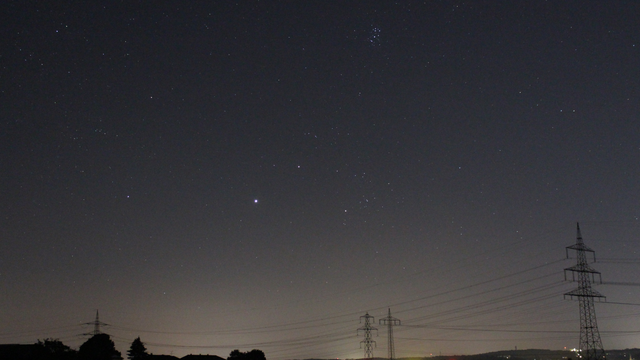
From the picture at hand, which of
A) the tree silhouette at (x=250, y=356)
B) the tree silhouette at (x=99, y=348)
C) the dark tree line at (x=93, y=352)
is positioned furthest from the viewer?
the tree silhouette at (x=250, y=356)

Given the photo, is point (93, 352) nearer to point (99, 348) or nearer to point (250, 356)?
point (99, 348)

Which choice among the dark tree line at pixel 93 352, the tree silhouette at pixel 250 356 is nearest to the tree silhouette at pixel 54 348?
the dark tree line at pixel 93 352

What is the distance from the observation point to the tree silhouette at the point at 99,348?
77.5 meters

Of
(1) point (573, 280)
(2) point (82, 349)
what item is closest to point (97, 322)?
(2) point (82, 349)

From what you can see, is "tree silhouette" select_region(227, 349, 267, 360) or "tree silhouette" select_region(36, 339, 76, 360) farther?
"tree silhouette" select_region(227, 349, 267, 360)

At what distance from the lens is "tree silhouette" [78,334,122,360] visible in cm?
7750

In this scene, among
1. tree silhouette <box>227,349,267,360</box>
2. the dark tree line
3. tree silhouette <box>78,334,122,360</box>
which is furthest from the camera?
tree silhouette <box>227,349,267,360</box>

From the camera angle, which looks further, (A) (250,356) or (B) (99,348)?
(A) (250,356)

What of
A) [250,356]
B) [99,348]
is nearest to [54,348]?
[99,348]

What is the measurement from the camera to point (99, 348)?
80.2m

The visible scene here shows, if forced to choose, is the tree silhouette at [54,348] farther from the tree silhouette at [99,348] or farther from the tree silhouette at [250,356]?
the tree silhouette at [250,356]

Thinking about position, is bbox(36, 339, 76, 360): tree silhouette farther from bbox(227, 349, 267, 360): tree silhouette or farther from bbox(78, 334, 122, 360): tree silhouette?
bbox(227, 349, 267, 360): tree silhouette

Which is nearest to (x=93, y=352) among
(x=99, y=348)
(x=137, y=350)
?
(x=99, y=348)

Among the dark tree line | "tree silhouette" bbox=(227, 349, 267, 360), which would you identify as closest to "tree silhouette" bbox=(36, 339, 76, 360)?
the dark tree line
